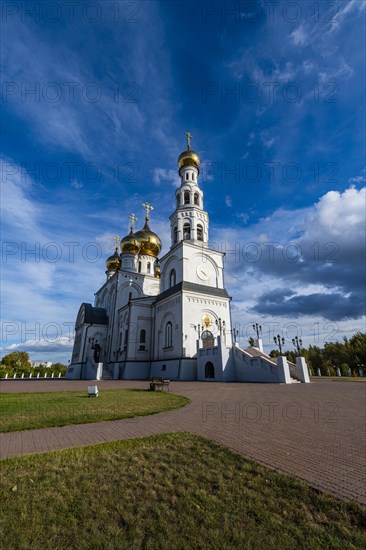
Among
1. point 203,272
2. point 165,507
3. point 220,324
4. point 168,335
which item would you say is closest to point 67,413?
point 165,507

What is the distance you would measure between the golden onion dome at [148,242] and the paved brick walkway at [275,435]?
35457 mm

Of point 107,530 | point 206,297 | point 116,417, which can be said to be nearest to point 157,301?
point 206,297

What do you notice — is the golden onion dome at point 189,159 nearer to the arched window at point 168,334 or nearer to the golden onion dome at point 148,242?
the golden onion dome at point 148,242

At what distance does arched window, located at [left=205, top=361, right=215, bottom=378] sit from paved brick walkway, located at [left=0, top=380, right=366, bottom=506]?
14057 mm

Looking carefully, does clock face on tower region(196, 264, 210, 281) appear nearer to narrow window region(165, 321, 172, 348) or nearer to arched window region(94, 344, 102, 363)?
narrow window region(165, 321, 172, 348)

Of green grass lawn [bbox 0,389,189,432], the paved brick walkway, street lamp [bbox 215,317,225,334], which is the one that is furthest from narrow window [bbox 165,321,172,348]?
the paved brick walkway

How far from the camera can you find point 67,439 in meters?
5.78

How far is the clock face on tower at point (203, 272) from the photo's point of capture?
30.6m

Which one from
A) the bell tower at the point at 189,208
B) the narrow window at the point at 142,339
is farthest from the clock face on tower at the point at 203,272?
the narrow window at the point at 142,339

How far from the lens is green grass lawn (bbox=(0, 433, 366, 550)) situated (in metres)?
2.58

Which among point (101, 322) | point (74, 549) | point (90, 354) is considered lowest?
point (74, 549)

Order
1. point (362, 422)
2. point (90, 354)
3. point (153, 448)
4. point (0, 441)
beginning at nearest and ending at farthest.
Result: point (153, 448), point (0, 441), point (362, 422), point (90, 354)

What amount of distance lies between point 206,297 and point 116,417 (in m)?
20.8

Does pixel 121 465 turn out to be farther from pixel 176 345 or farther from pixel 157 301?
pixel 157 301
